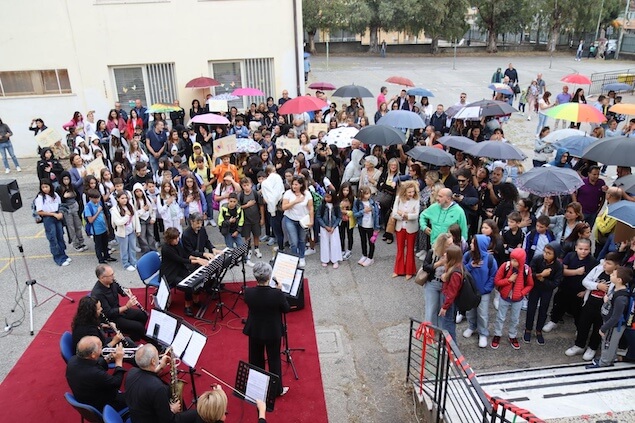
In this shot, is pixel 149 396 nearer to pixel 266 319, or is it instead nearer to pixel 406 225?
pixel 266 319

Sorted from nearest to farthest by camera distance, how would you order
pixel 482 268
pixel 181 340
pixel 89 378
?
1. pixel 89 378
2. pixel 181 340
3. pixel 482 268

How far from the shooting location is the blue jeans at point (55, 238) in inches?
382

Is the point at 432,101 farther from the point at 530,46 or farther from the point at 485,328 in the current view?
the point at 530,46

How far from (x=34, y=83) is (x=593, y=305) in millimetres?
17706

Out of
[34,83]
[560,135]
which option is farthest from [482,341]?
[34,83]

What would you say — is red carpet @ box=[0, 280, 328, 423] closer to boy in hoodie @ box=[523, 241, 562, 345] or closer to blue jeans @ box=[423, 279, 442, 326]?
blue jeans @ box=[423, 279, 442, 326]

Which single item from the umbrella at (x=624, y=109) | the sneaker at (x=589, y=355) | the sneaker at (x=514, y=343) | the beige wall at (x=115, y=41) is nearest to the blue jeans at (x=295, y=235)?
the sneaker at (x=514, y=343)

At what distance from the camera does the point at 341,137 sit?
11562 mm

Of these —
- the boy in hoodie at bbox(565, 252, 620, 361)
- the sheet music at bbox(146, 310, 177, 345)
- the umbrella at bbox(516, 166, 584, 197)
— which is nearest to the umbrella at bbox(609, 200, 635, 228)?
the boy in hoodie at bbox(565, 252, 620, 361)

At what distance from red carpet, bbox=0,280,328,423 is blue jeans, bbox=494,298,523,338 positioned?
276 centimetres

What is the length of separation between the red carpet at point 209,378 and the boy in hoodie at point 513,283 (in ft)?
9.37

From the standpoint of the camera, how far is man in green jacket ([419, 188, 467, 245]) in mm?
8016

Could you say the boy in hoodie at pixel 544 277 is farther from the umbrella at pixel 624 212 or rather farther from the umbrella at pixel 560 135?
the umbrella at pixel 560 135

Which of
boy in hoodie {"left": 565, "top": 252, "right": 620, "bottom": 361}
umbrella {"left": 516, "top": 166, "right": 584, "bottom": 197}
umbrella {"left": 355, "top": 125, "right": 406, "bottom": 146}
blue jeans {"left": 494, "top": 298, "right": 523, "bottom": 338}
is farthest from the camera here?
umbrella {"left": 355, "top": 125, "right": 406, "bottom": 146}
